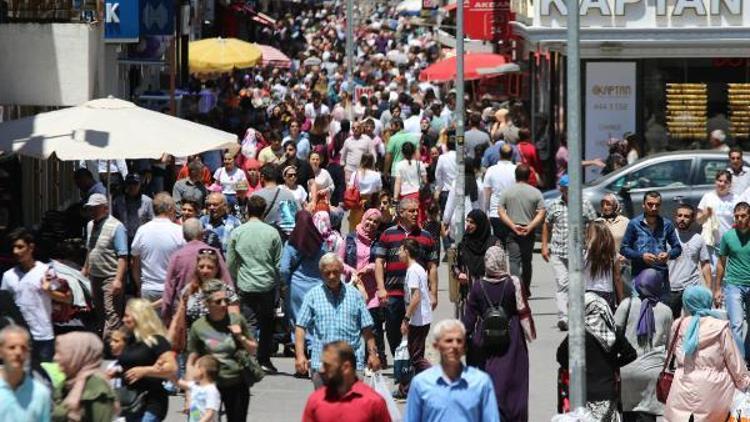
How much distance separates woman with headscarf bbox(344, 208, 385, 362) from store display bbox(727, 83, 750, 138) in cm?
1478

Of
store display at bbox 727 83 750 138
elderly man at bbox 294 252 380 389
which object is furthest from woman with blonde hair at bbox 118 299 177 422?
store display at bbox 727 83 750 138

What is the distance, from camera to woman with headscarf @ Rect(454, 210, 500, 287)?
1744 centimetres

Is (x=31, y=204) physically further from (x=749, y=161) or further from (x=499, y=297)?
(x=499, y=297)

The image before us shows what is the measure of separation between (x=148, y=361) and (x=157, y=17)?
1722cm

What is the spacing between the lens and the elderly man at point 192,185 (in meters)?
20.8

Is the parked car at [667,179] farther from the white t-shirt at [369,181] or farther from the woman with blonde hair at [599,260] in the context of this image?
the woman with blonde hair at [599,260]

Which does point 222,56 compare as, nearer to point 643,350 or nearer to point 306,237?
point 306,237

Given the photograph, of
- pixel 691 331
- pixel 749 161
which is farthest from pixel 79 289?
pixel 749 161

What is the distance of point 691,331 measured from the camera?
13.2 meters

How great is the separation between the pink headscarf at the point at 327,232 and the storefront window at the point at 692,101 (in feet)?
44.1

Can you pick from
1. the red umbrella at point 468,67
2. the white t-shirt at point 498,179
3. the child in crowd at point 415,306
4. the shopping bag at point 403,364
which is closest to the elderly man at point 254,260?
the child in crowd at point 415,306

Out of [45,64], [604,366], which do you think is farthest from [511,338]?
→ [45,64]

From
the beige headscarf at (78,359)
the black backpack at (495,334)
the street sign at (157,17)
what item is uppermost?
the street sign at (157,17)

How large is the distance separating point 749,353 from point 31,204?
31.6ft
